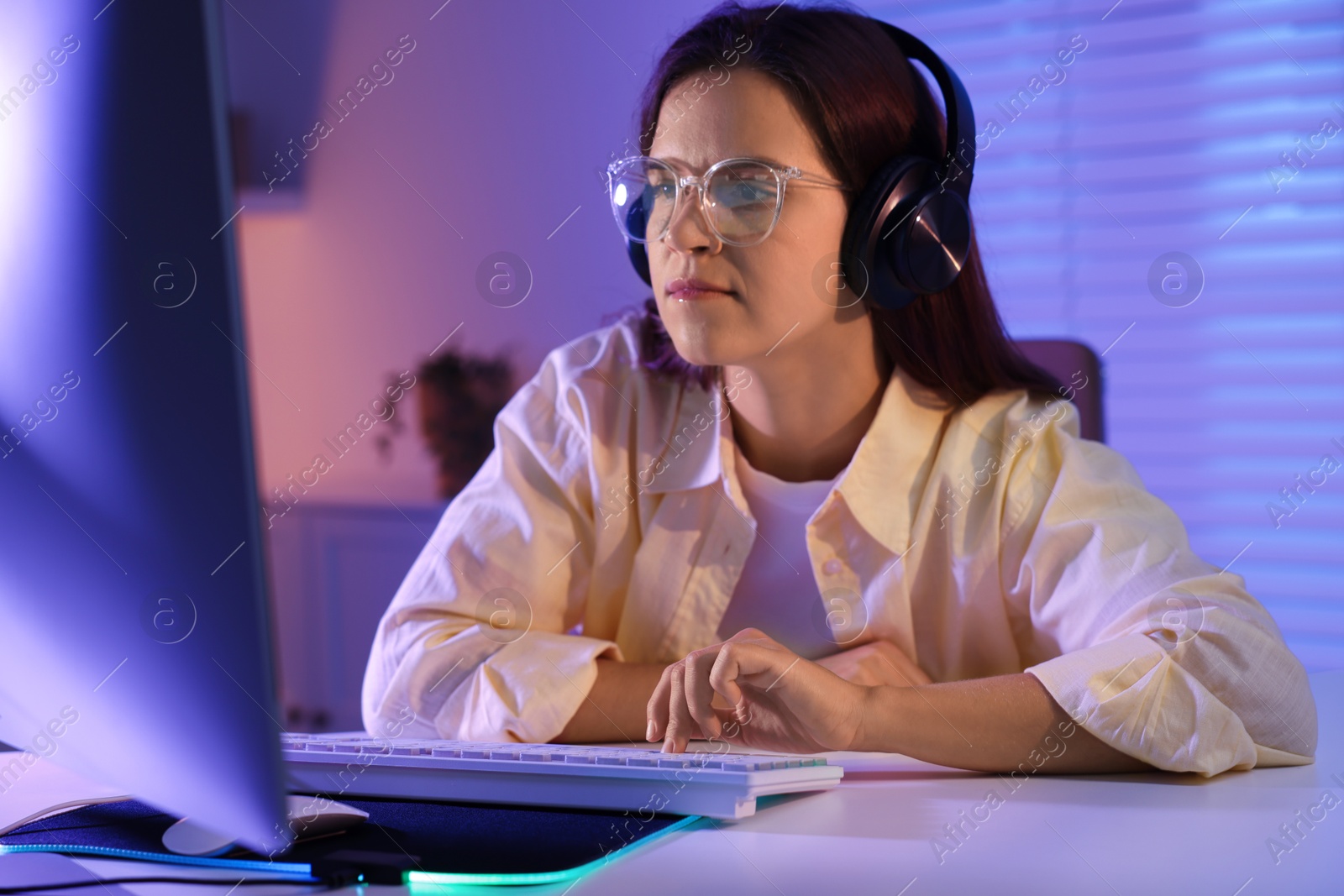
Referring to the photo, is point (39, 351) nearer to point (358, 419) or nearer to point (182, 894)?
point (182, 894)

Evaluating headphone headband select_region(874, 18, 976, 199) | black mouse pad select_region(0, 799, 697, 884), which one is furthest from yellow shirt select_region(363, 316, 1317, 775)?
black mouse pad select_region(0, 799, 697, 884)

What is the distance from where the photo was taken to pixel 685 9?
303cm

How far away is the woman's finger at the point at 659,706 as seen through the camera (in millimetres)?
834

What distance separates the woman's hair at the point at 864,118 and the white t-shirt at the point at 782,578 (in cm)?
17

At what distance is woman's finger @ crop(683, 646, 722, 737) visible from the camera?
0.82 metres

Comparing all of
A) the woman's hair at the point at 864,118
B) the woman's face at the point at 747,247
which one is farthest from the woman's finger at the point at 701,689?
the woman's hair at the point at 864,118

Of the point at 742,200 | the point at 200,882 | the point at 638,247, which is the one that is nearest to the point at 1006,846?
the point at 200,882

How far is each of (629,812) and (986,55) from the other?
244 cm

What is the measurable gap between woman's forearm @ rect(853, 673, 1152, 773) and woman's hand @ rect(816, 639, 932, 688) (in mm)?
208

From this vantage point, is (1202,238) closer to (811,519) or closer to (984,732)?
(811,519)

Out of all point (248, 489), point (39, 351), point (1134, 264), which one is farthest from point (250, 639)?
point (1134, 264)

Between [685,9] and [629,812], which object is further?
[685,9]

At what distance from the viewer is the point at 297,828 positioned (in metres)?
0.67

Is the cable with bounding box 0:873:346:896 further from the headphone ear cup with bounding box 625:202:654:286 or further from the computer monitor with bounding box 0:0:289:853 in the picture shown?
the headphone ear cup with bounding box 625:202:654:286
